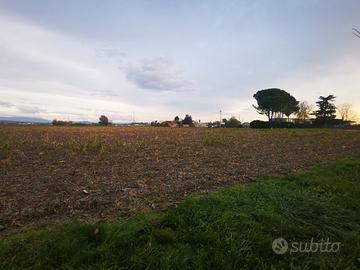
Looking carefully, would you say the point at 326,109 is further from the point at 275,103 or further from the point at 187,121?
the point at 187,121

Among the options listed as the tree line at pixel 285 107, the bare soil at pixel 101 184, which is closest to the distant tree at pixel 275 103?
the tree line at pixel 285 107

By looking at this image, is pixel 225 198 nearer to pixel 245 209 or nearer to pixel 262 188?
pixel 245 209

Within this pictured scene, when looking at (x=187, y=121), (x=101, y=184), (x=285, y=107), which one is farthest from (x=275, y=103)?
(x=101, y=184)

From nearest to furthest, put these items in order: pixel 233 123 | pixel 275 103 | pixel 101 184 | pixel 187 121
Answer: pixel 101 184 → pixel 275 103 → pixel 233 123 → pixel 187 121

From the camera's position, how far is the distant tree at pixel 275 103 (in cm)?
7750

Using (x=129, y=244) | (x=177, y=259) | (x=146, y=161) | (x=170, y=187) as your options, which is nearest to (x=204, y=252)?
(x=177, y=259)

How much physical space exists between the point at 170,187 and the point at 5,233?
324 cm

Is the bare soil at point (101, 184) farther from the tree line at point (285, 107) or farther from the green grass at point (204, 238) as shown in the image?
the tree line at point (285, 107)

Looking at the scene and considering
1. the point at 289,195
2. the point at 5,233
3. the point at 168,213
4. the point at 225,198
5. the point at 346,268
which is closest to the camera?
the point at 346,268

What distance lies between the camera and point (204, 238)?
373 centimetres

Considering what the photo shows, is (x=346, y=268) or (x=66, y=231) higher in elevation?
(x=66, y=231)

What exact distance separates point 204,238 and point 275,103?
79457 mm

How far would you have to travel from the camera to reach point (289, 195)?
18.2 feet

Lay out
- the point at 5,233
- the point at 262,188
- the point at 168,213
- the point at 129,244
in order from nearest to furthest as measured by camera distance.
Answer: the point at 129,244 < the point at 5,233 < the point at 168,213 < the point at 262,188
